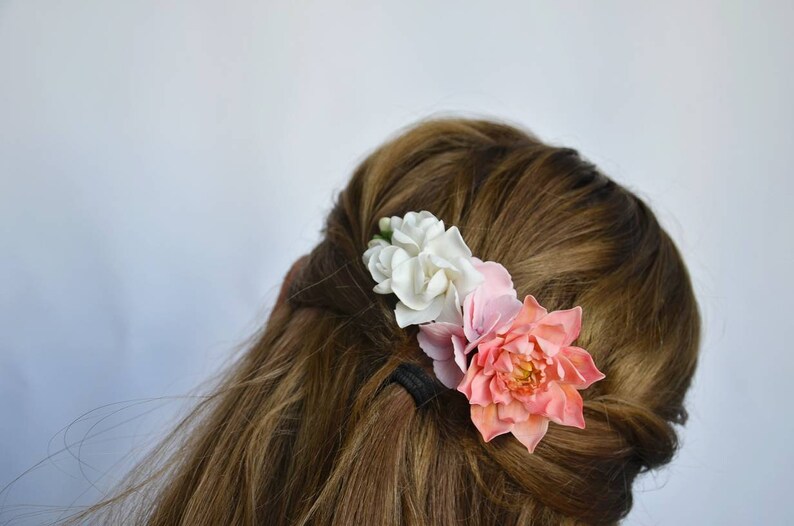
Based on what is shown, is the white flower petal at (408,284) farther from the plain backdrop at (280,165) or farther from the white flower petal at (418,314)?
the plain backdrop at (280,165)

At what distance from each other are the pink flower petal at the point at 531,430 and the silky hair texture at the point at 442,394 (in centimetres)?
2

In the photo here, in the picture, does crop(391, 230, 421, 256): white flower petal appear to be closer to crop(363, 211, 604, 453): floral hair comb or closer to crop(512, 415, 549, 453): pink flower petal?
crop(363, 211, 604, 453): floral hair comb

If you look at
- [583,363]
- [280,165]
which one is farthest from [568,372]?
[280,165]

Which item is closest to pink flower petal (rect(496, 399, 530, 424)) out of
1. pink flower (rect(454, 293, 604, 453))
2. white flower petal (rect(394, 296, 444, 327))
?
pink flower (rect(454, 293, 604, 453))

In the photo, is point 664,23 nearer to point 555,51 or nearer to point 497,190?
point 555,51

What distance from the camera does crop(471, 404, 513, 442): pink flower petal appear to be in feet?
1.92

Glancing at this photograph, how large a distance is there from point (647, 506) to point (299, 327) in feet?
2.97

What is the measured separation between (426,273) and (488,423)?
15cm

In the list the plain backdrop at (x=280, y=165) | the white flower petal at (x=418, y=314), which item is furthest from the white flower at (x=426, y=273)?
the plain backdrop at (x=280, y=165)

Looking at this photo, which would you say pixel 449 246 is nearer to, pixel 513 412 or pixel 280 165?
pixel 513 412

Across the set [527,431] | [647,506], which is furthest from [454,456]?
[647,506]

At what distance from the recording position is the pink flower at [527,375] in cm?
58

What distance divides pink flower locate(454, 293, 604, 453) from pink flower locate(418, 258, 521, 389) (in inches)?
0.4

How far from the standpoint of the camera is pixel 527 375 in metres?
0.59
